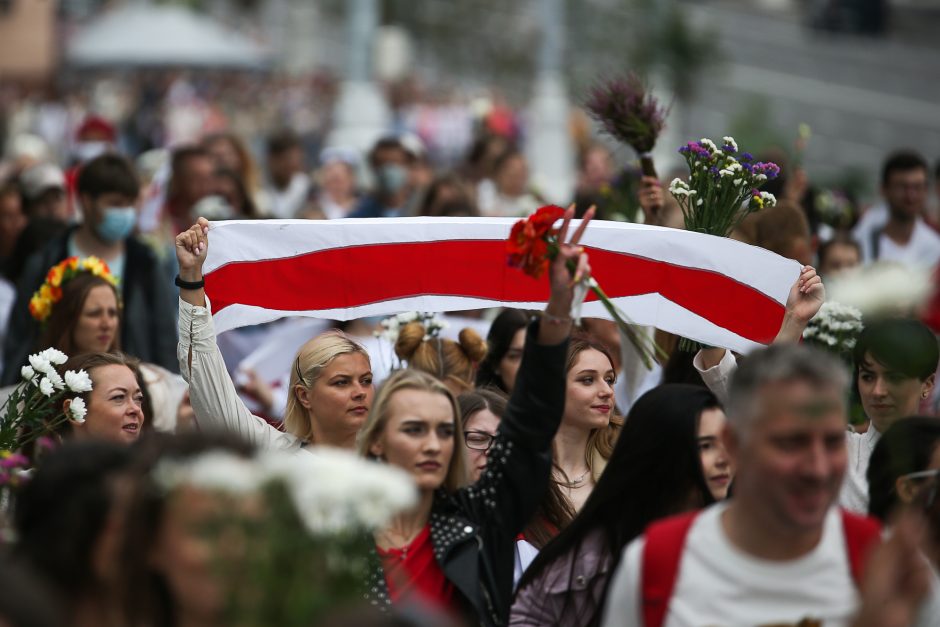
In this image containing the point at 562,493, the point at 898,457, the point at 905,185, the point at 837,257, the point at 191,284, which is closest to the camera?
the point at 898,457

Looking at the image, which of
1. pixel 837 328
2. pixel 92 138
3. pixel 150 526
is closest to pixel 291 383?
pixel 837 328

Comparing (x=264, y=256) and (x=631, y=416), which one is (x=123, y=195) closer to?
(x=264, y=256)

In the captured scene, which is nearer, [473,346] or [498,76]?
[473,346]

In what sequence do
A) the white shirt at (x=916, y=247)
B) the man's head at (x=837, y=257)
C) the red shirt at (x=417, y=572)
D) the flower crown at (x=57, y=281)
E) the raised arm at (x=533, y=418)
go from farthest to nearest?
the white shirt at (x=916, y=247) → the man's head at (x=837, y=257) → the flower crown at (x=57, y=281) → the red shirt at (x=417, y=572) → the raised arm at (x=533, y=418)

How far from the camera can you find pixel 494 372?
7.90 metres

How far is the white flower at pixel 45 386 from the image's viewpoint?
6.31m

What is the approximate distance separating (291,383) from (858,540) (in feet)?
10.4

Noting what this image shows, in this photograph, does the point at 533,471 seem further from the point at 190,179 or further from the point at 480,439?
the point at 190,179

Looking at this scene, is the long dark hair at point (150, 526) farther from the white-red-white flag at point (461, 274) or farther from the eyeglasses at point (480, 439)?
the white-red-white flag at point (461, 274)

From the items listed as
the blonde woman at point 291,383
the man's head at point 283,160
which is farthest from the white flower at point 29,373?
the man's head at point 283,160

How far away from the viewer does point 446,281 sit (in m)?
6.83

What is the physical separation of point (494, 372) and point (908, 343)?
240 centimetres

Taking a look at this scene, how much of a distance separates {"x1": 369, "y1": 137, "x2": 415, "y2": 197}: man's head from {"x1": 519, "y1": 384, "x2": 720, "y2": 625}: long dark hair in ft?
27.2

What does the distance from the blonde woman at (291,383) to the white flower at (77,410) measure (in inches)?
17.2
